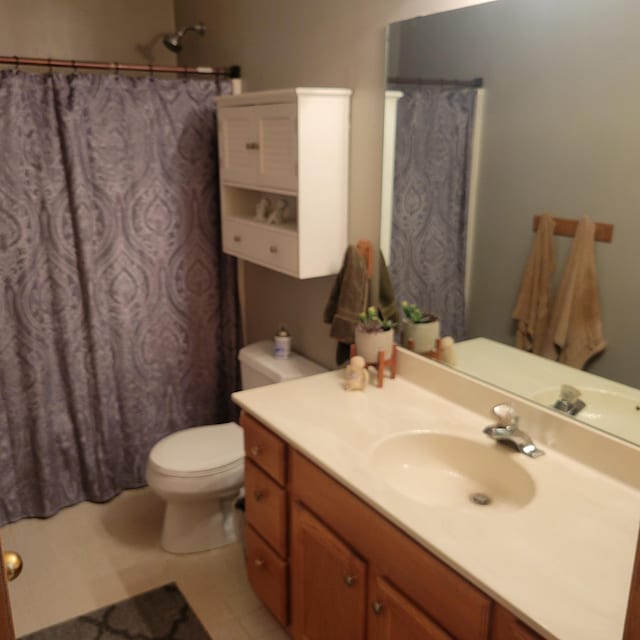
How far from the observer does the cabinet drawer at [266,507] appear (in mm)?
1882

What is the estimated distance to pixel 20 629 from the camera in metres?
Result: 2.12

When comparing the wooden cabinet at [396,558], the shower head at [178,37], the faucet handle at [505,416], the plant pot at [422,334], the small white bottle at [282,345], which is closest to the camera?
the wooden cabinet at [396,558]

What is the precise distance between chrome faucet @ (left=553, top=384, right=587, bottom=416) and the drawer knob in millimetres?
656

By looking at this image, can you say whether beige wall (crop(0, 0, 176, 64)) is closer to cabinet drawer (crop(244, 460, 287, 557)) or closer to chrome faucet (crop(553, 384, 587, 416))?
cabinet drawer (crop(244, 460, 287, 557))

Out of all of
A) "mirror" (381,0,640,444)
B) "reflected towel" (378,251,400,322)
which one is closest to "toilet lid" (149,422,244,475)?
"reflected towel" (378,251,400,322)

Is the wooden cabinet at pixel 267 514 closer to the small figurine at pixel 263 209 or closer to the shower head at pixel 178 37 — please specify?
the small figurine at pixel 263 209

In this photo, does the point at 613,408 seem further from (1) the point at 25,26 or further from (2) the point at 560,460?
(1) the point at 25,26

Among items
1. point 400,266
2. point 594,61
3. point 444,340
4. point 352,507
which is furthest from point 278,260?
point 594,61

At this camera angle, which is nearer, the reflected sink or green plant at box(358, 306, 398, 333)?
the reflected sink

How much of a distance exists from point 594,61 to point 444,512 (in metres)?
1.05

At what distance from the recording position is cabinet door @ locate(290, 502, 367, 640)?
62.7 inches

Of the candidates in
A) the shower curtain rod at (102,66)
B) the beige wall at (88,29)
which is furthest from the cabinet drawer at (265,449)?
the beige wall at (88,29)

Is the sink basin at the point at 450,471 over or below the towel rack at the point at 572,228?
below

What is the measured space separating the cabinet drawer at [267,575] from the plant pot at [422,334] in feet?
2.54
